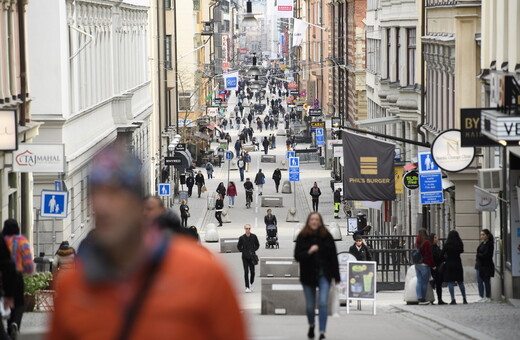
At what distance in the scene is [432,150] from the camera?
2508 cm

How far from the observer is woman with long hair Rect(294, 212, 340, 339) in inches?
525

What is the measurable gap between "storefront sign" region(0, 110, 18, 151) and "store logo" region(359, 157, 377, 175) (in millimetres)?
11445

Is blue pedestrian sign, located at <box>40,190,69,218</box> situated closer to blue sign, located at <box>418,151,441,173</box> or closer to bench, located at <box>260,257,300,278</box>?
bench, located at <box>260,257,300,278</box>

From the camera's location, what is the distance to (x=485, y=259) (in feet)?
73.0

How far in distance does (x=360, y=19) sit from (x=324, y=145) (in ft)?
51.1

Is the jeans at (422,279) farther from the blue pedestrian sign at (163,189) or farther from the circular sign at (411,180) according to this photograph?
the blue pedestrian sign at (163,189)

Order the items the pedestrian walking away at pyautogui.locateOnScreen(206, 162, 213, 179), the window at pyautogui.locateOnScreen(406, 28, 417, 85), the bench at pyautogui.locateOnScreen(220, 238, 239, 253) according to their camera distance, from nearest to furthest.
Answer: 1. the bench at pyautogui.locateOnScreen(220, 238, 239, 253)
2. the window at pyautogui.locateOnScreen(406, 28, 417, 85)
3. the pedestrian walking away at pyautogui.locateOnScreen(206, 162, 213, 179)

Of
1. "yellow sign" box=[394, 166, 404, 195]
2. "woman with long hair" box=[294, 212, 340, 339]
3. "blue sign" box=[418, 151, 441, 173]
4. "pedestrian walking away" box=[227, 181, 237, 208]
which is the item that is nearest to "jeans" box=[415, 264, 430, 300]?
"blue sign" box=[418, 151, 441, 173]

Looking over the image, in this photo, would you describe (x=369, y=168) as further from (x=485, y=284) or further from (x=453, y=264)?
(x=453, y=264)

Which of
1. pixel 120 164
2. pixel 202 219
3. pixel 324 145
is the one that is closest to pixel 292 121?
pixel 324 145

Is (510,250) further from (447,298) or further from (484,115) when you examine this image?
(484,115)

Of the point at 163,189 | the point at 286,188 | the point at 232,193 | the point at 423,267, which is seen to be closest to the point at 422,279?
the point at 423,267

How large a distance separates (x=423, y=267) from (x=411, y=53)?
21035 mm

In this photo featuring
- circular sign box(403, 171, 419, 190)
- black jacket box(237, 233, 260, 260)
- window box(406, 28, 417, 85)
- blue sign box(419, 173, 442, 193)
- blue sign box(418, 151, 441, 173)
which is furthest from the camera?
window box(406, 28, 417, 85)
